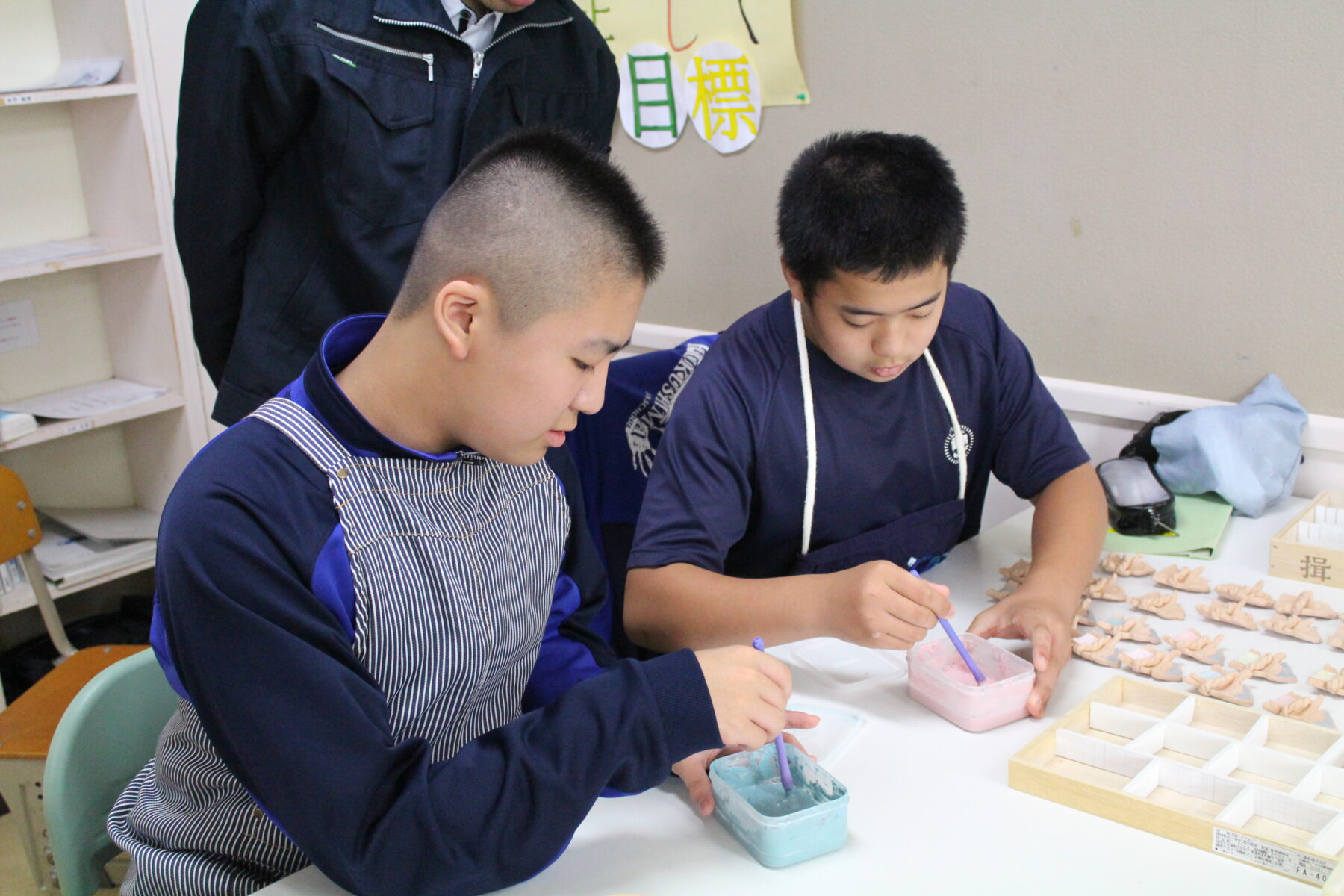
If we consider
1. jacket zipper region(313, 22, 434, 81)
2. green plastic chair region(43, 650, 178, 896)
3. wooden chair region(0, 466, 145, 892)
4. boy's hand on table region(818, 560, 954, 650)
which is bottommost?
wooden chair region(0, 466, 145, 892)

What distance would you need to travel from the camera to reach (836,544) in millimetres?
1374

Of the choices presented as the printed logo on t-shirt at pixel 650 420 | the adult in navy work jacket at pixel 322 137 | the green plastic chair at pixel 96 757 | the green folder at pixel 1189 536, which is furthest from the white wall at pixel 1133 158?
the green plastic chair at pixel 96 757

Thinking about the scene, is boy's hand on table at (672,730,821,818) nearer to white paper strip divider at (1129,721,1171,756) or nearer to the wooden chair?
white paper strip divider at (1129,721,1171,756)

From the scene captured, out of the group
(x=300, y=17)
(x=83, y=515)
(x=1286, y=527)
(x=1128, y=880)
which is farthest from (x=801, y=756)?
(x=83, y=515)

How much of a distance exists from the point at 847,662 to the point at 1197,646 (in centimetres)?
38

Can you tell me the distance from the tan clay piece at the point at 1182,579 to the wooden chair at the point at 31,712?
57.2 inches

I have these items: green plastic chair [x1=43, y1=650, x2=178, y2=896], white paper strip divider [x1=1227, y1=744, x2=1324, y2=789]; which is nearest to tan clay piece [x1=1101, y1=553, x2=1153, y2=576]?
white paper strip divider [x1=1227, y1=744, x2=1324, y2=789]

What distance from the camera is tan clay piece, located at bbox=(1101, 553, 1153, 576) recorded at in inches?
55.7

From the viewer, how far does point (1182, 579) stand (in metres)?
1.38

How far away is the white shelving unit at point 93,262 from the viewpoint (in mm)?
2539

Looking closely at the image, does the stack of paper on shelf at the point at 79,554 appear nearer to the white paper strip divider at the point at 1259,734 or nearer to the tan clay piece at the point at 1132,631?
the tan clay piece at the point at 1132,631

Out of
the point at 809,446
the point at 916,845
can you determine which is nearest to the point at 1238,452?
the point at 809,446

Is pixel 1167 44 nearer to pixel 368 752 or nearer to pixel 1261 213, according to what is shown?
pixel 1261 213

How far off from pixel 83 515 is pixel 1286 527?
104 inches
